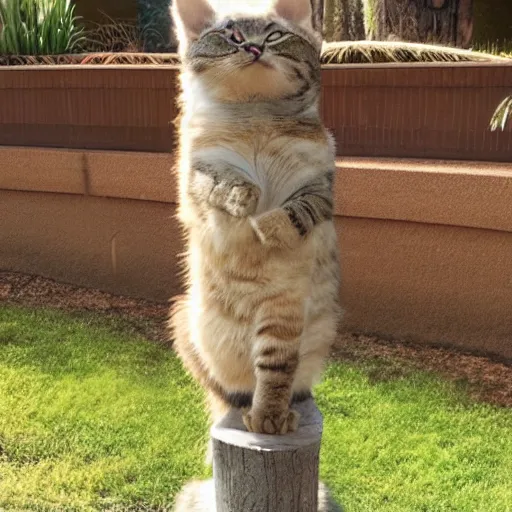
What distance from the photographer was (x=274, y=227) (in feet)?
6.31

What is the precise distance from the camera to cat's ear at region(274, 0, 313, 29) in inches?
78.9

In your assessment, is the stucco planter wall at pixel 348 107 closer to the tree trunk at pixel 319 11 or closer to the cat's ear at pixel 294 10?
the tree trunk at pixel 319 11

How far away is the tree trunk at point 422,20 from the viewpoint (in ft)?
20.0

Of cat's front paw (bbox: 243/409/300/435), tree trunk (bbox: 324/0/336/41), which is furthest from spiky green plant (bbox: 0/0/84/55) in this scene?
cat's front paw (bbox: 243/409/300/435)

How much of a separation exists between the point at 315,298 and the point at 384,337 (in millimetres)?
2997

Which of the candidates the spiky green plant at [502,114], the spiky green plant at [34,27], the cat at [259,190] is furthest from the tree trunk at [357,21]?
the cat at [259,190]

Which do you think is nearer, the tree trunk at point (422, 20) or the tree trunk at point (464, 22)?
the tree trunk at point (422, 20)

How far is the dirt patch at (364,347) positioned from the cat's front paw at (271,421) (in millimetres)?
2441

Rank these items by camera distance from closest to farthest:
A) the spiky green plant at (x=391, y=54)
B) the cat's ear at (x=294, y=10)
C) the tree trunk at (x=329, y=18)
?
1. the cat's ear at (x=294, y=10)
2. the spiky green plant at (x=391, y=54)
3. the tree trunk at (x=329, y=18)

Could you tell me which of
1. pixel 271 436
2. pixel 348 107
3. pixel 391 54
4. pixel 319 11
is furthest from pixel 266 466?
pixel 319 11

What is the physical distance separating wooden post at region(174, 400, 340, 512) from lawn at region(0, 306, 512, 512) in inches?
51.1

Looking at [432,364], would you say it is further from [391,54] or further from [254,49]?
[254,49]

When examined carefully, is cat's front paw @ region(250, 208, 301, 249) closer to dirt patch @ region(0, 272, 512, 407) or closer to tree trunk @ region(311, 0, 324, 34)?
dirt patch @ region(0, 272, 512, 407)

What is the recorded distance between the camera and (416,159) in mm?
4891
